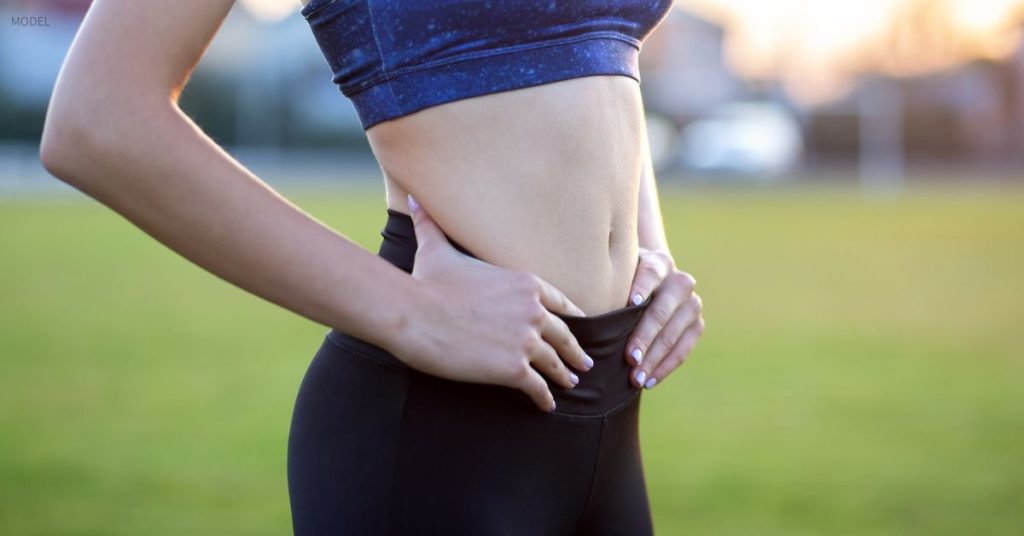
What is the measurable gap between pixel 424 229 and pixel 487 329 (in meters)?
0.19

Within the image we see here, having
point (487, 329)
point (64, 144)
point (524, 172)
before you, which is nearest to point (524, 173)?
point (524, 172)

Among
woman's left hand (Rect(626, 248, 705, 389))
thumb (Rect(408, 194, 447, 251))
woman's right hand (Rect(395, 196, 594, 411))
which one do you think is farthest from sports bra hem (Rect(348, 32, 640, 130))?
woman's left hand (Rect(626, 248, 705, 389))

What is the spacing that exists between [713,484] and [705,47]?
63.4m

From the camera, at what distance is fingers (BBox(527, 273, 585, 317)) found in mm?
1394

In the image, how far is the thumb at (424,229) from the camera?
4.78ft

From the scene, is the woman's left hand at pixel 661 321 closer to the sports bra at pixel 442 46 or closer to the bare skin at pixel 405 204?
the bare skin at pixel 405 204

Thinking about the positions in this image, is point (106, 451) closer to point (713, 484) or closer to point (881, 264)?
point (713, 484)

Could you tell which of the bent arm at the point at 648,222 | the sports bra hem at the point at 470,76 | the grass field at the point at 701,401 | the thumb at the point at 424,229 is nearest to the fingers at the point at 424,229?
the thumb at the point at 424,229

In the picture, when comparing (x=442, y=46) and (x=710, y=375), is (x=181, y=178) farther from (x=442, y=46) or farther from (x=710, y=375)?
(x=710, y=375)

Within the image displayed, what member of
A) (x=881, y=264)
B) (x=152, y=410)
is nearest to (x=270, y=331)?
(x=152, y=410)

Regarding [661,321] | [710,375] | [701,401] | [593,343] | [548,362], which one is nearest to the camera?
[548,362]

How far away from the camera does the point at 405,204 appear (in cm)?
154

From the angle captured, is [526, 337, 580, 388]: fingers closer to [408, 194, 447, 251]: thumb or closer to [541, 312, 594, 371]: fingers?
[541, 312, 594, 371]: fingers

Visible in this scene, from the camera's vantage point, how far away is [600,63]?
155 cm
